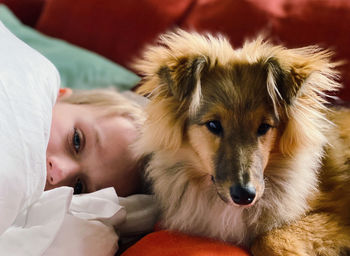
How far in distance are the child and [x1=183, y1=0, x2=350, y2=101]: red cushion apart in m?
0.68

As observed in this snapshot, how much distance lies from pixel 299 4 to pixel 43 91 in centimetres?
120

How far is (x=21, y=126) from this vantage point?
1.11 metres

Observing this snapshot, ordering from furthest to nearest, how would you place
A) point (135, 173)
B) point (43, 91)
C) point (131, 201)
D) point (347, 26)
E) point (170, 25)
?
point (170, 25) < point (347, 26) < point (135, 173) < point (131, 201) < point (43, 91)

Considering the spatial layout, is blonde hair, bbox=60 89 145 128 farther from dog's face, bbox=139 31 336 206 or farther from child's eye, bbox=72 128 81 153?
dog's face, bbox=139 31 336 206

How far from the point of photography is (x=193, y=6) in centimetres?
211

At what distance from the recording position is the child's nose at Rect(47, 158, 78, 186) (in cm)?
135

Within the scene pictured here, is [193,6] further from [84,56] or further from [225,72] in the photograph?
[225,72]

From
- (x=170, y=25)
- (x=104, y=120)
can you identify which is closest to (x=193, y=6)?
(x=170, y=25)

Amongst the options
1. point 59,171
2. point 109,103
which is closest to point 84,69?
point 109,103

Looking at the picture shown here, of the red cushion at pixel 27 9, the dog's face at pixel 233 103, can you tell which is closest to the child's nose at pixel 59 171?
the dog's face at pixel 233 103

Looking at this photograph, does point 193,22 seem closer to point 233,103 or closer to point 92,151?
point 92,151

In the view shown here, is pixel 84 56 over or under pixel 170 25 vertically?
under

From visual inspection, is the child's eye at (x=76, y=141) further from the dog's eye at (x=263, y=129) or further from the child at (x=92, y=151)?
the dog's eye at (x=263, y=129)

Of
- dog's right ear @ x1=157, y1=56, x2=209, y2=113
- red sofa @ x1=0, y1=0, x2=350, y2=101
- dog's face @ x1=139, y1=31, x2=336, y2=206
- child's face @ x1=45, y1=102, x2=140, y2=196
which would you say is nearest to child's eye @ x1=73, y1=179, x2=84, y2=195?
child's face @ x1=45, y1=102, x2=140, y2=196
